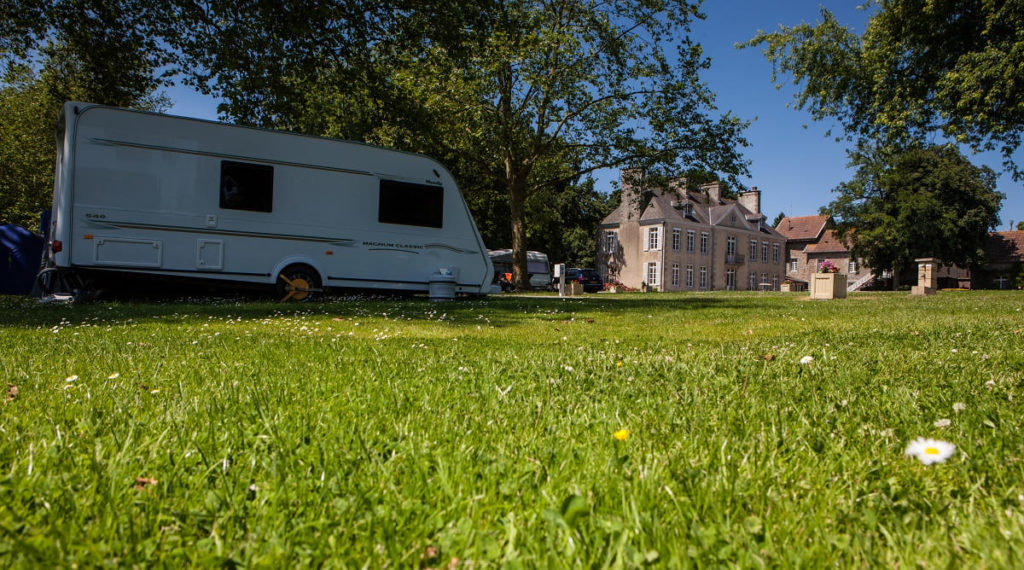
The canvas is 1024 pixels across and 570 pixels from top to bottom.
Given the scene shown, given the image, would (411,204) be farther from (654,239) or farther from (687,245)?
(687,245)

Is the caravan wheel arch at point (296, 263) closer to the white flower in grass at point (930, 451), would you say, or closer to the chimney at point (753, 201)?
the white flower in grass at point (930, 451)

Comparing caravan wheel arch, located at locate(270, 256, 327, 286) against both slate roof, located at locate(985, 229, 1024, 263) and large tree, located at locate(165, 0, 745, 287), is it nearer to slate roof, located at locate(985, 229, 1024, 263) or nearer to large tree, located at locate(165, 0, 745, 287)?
large tree, located at locate(165, 0, 745, 287)

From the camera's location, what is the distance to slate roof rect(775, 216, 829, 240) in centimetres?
6297

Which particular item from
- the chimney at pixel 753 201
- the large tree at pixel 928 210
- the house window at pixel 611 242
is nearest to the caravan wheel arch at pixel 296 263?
the house window at pixel 611 242

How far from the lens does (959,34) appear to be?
1680 centimetres

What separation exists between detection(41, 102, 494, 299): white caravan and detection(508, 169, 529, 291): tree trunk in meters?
10.8

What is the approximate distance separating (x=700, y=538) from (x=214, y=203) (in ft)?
36.0

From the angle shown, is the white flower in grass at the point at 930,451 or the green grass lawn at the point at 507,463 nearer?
the green grass lawn at the point at 507,463

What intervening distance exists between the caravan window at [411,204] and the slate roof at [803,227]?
6247 cm

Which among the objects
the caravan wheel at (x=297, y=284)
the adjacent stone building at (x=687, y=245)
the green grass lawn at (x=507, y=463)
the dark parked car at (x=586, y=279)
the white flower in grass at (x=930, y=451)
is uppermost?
the adjacent stone building at (x=687, y=245)

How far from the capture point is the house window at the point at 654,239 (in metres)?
46.2

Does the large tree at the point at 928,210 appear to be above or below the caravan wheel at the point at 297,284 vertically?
above

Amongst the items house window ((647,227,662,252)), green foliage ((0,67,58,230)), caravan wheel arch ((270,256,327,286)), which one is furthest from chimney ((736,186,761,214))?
green foliage ((0,67,58,230))

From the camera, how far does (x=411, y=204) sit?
11.9 meters
